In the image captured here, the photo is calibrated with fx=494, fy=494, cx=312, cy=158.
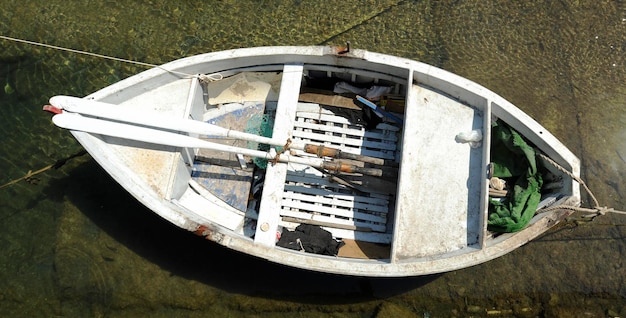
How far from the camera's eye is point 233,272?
6422 mm

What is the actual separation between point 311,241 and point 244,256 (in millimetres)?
1366

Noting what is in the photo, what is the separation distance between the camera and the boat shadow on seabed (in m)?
6.37

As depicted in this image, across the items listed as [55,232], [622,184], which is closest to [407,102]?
[622,184]

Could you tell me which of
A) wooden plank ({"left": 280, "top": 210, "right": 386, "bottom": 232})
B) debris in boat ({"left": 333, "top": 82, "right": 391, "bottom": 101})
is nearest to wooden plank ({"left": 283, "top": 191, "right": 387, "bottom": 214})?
wooden plank ({"left": 280, "top": 210, "right": 386, "bottom": 232})

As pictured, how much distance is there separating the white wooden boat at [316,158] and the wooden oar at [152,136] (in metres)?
0.01

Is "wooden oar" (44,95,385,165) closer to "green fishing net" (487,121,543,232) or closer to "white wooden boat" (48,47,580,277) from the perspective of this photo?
"white wooden boat" (48,47,580,277)

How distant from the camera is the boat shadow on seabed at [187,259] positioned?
6367 millimetres

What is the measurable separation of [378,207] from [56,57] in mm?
5218

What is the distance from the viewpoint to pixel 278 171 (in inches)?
207

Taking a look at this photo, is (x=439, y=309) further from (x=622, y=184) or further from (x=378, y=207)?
(x=622, y=184)

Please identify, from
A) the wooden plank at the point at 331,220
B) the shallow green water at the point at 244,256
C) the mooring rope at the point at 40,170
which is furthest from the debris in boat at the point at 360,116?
the mooring rope at the point at 40,170

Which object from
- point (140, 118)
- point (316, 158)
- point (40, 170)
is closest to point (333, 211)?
point (316, 158)

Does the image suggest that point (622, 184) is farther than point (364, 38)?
No

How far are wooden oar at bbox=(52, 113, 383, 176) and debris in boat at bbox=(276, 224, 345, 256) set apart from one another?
0.79 meters
